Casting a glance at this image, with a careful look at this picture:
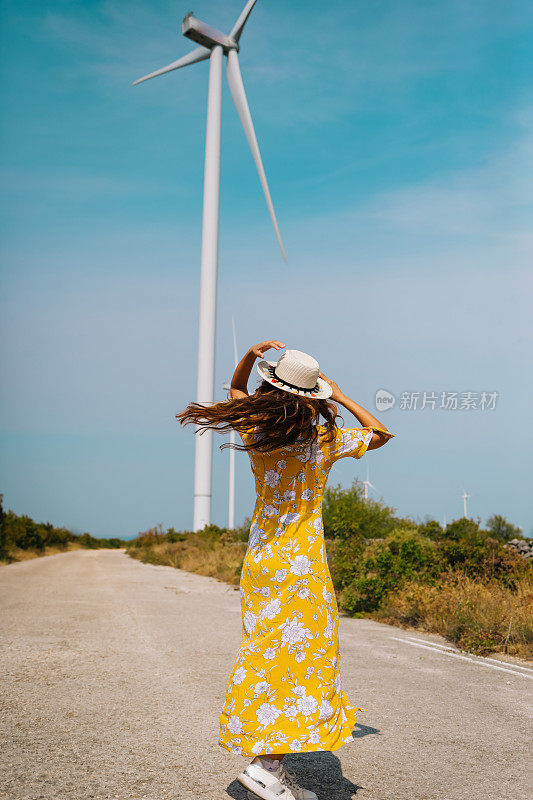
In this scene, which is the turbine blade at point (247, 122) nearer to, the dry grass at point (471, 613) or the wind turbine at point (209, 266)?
the wind turbine at point (209, 266)

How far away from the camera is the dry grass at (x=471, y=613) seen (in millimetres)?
8140

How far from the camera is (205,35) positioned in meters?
30.2

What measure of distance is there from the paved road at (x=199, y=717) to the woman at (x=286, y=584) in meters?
0.48

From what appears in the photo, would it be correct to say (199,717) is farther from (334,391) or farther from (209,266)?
(209,266)

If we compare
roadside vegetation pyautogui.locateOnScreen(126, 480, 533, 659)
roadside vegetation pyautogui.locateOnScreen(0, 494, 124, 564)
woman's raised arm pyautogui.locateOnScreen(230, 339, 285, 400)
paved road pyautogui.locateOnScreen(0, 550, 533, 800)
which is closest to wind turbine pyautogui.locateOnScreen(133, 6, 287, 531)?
roadside vegetation pyautogui.locateOnScreen(0, 494, 124, 564)

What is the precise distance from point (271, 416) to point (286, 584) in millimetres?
836

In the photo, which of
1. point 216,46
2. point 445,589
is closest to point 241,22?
point 216,46

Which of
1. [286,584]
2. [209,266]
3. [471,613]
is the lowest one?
[471,613]

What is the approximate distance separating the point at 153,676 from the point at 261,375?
401cm

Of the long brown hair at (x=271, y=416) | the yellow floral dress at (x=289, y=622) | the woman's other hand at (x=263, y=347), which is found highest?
the woman's other hand at (x=263, y=347)

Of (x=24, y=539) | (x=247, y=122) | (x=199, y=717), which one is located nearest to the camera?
(x=199, y=717)

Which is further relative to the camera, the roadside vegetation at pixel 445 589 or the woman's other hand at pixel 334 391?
the roadside vegetation at pixel 445 589

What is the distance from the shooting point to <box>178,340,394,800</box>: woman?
3293mm

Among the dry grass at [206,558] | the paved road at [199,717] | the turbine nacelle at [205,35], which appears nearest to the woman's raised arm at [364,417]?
the paved road at [199,717]
